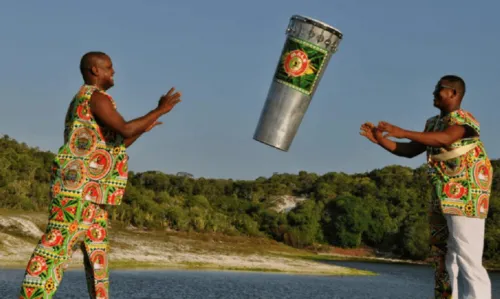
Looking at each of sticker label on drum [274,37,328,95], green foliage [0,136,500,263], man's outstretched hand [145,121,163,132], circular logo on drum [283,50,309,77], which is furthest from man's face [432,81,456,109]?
green foliage [0,136,500,263]

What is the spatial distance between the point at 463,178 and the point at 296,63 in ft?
5.70

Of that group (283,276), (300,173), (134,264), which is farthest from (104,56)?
(300,173)

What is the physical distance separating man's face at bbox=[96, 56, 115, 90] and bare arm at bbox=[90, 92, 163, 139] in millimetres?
207

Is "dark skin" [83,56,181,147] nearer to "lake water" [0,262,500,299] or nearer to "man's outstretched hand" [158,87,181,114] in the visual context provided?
"man's outstretched hand" [158,87,181,114]

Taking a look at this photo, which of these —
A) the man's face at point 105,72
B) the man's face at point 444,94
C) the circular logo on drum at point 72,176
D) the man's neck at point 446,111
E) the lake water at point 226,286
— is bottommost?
the lake water at point 226,286

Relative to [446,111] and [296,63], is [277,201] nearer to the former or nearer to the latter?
[296,63]

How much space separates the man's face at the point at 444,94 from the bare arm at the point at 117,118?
233 centimetres

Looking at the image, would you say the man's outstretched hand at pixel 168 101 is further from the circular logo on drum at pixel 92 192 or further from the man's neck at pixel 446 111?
the man's neck at pixel 446 111

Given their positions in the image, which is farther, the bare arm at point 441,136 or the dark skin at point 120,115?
the bare arm at point 441,136

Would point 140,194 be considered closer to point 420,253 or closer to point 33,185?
point 33,185

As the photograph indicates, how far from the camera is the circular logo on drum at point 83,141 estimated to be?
5.66m

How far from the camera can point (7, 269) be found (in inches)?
762

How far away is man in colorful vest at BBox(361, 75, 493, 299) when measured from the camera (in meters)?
5.93

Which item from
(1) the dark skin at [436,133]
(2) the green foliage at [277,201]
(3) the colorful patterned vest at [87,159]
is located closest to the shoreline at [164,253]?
(2) the green foliage at [277,201]
